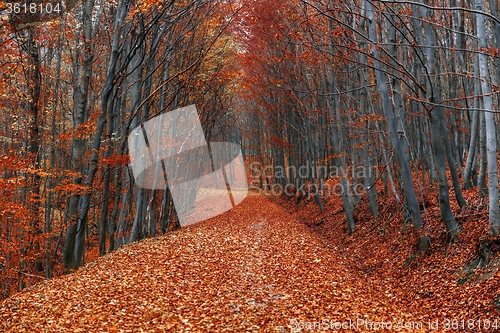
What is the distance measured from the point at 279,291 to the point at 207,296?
1.42 metres

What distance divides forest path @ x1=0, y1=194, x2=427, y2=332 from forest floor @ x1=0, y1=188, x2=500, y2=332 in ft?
0.06

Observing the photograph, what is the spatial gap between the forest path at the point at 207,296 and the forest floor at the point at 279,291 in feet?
0.06

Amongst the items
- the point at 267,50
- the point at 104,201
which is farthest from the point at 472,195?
the point at 267,50

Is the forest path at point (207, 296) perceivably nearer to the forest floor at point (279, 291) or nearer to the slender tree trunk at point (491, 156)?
the forest floor at point (279, 291)

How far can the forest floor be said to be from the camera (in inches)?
221

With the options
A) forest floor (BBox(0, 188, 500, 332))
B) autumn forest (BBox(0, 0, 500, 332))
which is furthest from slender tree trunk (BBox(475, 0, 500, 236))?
forest floor (BBox(0, 188, 500, 332))

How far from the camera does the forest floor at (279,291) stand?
561cm

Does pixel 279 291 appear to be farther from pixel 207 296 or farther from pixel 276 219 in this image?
pixel 276 219

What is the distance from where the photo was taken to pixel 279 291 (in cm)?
731

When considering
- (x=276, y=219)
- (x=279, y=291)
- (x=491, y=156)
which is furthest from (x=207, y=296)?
(x=276, y=219)

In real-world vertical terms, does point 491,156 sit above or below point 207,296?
above

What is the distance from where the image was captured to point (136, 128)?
44.4 ft

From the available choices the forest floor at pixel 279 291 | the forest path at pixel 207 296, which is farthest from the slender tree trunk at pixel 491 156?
the forest path at pixel 207 296

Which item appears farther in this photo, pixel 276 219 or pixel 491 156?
pixel 276 219
